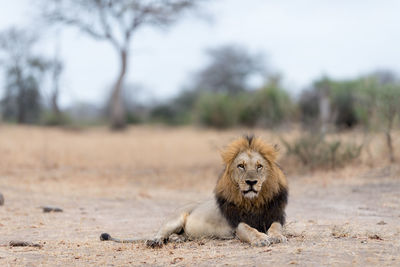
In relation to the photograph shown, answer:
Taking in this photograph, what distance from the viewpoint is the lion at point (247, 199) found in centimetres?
499

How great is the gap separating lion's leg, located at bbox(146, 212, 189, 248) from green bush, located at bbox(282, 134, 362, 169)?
23.4 feet

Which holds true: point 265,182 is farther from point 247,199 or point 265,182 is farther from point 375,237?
point 375,237

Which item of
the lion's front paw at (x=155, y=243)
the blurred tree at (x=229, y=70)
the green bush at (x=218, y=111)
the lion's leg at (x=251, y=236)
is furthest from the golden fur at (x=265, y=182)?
the blurred tree at (x=229, y=70)

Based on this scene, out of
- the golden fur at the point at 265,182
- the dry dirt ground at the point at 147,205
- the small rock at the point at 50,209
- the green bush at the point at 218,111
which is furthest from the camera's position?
the green bush at the point at 218,111

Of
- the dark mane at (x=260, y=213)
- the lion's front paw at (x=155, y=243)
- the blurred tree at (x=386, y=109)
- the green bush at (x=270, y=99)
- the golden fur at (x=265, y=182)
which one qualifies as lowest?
the lion's front paw at (x=155, y=243)

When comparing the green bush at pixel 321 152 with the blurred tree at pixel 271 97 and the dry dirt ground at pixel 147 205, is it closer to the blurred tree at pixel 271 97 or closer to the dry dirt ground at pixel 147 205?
the dry dirt ground at pixel 147 205

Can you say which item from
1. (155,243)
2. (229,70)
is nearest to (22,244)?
(155,243)

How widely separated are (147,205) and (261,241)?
4.54 metres

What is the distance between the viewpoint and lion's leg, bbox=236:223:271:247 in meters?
4.82

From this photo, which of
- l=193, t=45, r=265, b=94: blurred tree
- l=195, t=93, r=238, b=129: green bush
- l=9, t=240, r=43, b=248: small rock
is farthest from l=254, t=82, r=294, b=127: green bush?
l=193, t=45, r=265, b=94: blurred tree

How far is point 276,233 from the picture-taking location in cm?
501

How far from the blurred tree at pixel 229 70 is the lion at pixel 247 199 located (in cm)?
3752

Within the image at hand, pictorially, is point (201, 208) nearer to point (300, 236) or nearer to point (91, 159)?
point (300, 236)

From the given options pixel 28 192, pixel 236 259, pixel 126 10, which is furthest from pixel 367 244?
pixel 126 10
